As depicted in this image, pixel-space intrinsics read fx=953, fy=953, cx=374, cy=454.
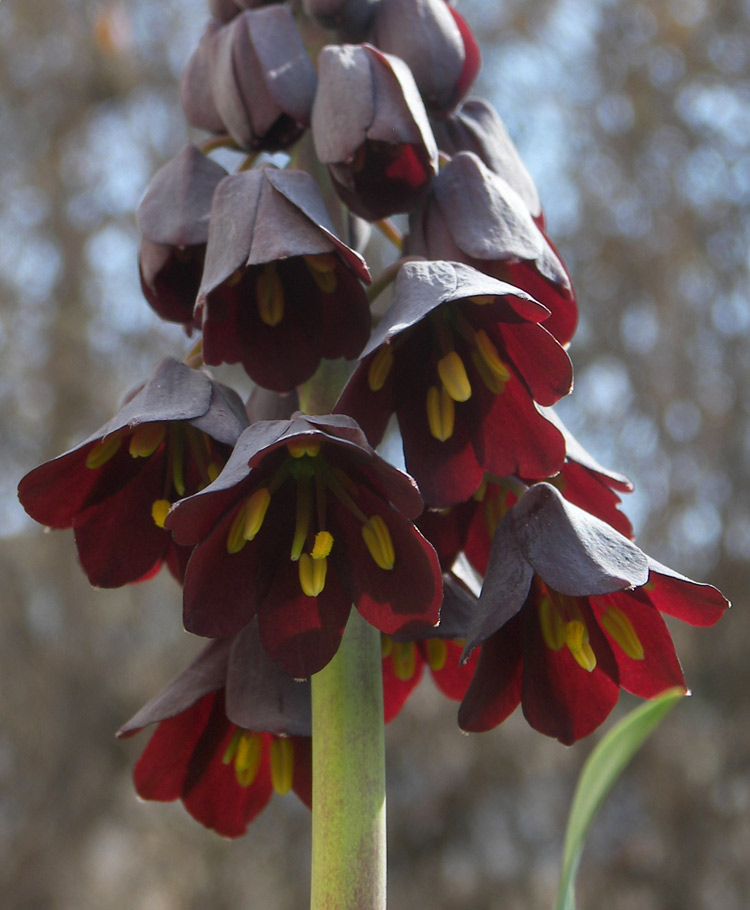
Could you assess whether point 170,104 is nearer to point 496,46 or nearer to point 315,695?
point 496,46

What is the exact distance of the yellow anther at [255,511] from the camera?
31.3 inches

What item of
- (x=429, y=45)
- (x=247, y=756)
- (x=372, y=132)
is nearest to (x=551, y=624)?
(x=247, y=756)

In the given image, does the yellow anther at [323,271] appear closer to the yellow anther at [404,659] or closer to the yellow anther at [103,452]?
the yellow anther at [103,452]

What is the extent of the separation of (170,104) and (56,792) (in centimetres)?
344

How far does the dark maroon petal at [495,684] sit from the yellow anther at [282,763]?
0.26 metres

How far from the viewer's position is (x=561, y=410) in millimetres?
4836

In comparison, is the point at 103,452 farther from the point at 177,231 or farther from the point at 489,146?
the point at 489,146

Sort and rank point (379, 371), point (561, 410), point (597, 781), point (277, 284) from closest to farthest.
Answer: point (597, 781) → point (379, 371) → point (277, 284) → point (561, 410)

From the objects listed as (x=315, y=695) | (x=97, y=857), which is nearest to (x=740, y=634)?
(x=97, y=857)

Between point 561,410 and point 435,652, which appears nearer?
point 435,652

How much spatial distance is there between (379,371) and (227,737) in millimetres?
434

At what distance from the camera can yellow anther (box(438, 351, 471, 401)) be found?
2.89ft

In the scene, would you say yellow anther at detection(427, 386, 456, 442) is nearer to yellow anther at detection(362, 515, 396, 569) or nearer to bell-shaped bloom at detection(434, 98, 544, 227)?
yellow anther at detection(362, 515, 396, 569)

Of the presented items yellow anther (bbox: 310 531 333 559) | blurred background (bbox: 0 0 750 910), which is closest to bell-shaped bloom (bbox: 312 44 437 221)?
yellow anther (bbox: 310 531 333 559)
